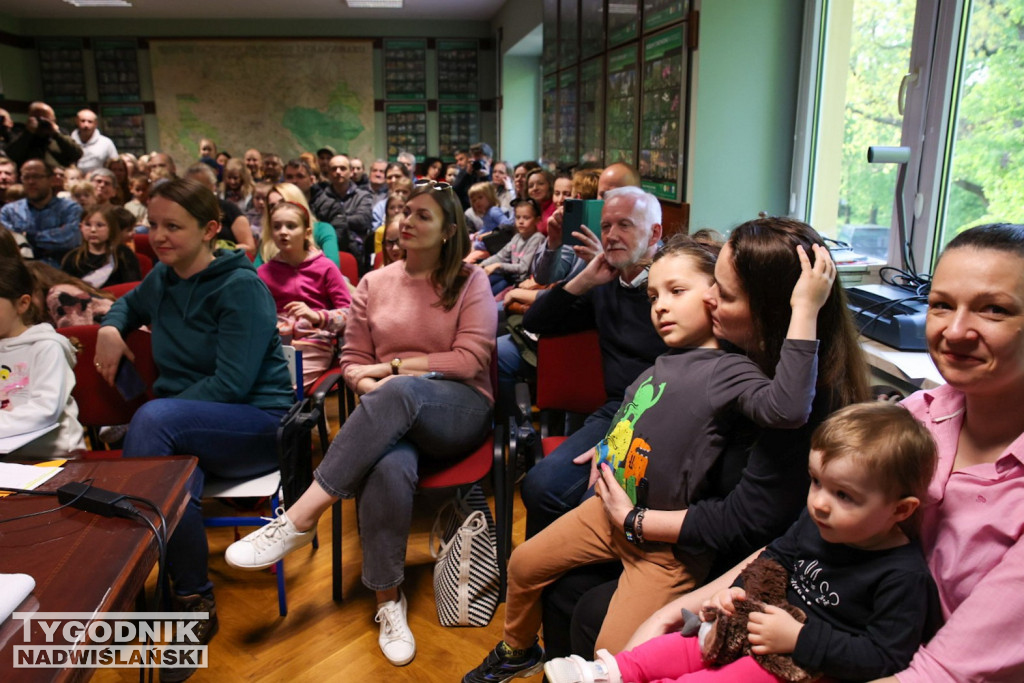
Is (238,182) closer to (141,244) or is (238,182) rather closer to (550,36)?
(141,244)

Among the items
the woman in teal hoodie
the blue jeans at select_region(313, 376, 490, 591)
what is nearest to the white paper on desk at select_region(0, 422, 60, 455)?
the woman in teal hoodie

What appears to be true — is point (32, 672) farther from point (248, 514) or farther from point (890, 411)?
point (248, 514)

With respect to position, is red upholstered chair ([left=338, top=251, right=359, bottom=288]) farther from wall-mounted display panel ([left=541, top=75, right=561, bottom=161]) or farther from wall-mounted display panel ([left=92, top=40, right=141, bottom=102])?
wall-mounted display panel ([left=92, top=40, right=141, bottom=102])

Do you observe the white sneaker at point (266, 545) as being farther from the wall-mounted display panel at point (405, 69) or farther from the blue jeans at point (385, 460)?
the wall-mounted display panel at point (405, 69)

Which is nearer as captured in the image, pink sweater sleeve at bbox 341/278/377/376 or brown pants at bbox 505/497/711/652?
brown pants at bbox 505/497/711/652

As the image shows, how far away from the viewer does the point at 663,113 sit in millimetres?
3693

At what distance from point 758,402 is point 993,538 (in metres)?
0.39

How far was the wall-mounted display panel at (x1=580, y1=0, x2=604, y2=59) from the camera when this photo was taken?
15.6 feet

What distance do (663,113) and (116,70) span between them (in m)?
9.64

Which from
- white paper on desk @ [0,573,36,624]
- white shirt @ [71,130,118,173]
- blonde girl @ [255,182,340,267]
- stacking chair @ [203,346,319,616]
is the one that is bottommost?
stacking chair @ [203,346,319,616]

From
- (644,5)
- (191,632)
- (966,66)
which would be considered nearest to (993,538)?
(966,66)

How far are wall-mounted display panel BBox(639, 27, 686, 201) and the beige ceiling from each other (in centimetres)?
599

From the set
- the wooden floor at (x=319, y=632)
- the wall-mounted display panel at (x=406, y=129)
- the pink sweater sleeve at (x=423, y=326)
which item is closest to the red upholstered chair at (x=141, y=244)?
the wooden floor at (x=319, y=632)

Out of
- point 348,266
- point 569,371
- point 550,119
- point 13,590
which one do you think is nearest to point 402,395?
point 569,371
